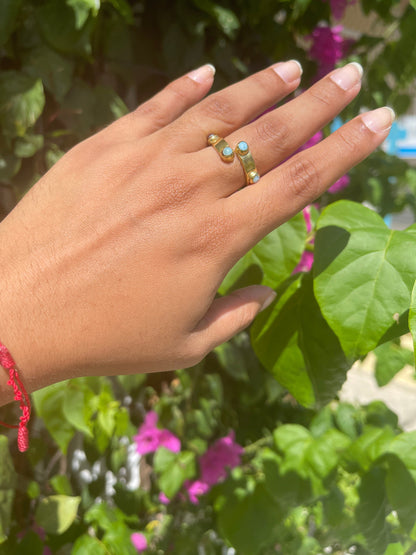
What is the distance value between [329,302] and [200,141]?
27 cm

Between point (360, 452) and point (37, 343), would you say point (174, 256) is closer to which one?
point (37, 343)

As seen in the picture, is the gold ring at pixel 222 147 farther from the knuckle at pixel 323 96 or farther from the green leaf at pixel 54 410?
the green leaf at pixel 54 410

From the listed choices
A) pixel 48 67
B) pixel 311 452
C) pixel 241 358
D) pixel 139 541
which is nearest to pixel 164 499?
pixel 139 541

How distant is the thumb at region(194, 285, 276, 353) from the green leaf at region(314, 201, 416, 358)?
0.31 feet

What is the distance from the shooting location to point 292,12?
112cm

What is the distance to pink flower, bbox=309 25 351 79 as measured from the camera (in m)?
1.22

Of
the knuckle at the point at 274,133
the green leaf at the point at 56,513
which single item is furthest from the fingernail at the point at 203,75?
the green leaf at the point at 56,513

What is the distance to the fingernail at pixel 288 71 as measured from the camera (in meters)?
0.76

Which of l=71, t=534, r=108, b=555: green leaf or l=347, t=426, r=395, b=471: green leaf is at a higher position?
l=347, t=426, r=395, b=471: green leaf

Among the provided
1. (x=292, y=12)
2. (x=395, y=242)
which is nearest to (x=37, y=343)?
(x=395, y=242)

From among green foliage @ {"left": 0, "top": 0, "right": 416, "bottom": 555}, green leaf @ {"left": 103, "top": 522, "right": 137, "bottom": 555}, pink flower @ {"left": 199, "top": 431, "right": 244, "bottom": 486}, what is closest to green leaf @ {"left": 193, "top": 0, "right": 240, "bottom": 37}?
green foliage @ {"left": 0, "top": 0, "right": 416, "bottom": 555}

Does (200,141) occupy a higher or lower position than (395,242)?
higher

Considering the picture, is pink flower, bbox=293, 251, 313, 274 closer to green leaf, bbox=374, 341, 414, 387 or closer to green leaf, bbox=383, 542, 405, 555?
green leaf, bbox=374, 341, 414, 387

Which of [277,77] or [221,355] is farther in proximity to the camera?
[221,355]
